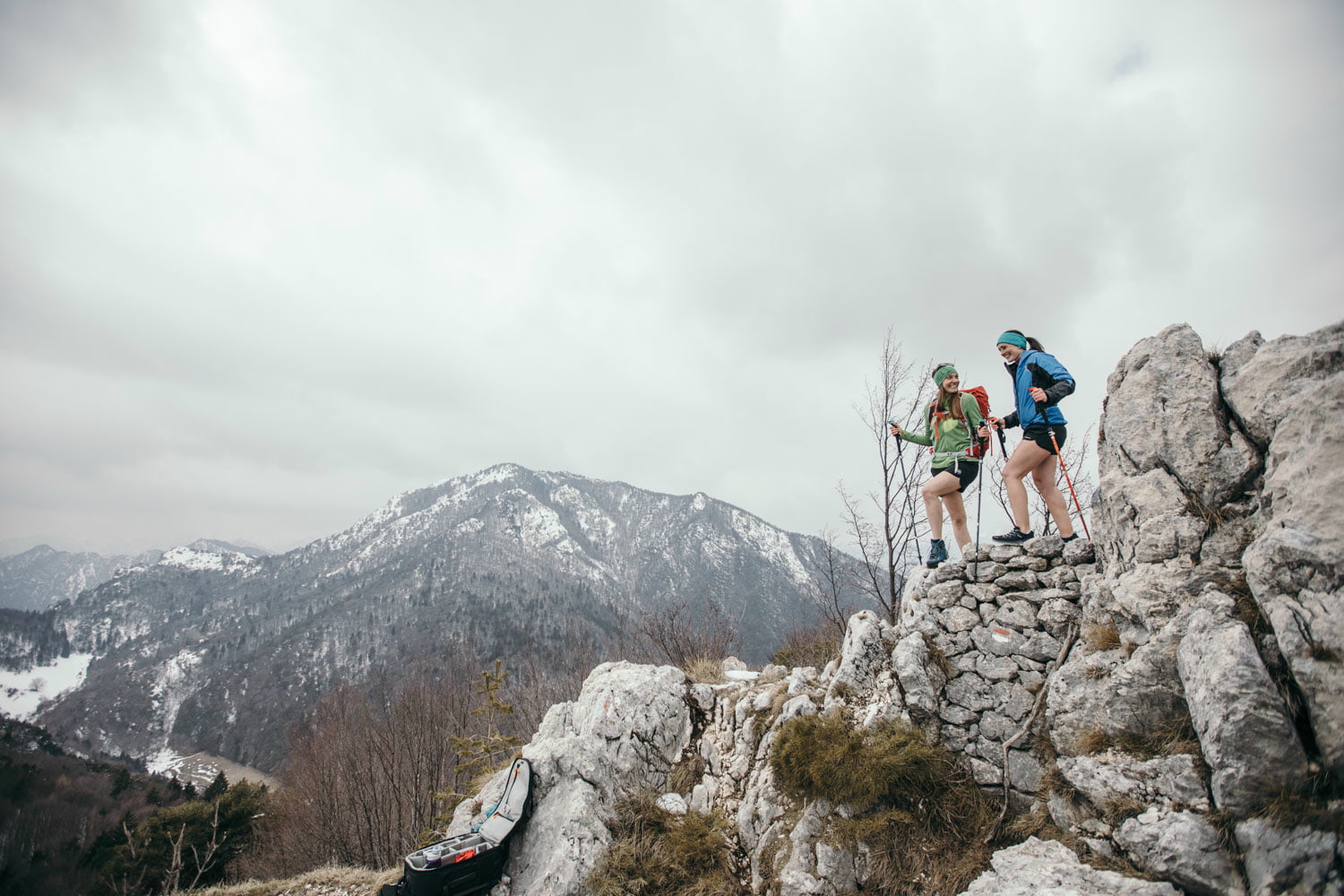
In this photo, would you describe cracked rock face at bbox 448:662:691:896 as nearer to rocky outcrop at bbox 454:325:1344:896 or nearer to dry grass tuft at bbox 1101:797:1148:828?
rocky outcrop at bbox 454:325:1344:896

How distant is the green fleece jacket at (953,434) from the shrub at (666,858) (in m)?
6.03

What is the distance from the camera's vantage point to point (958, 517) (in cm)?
706

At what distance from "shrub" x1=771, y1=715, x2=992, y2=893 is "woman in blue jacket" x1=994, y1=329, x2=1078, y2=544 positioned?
2.98 metres

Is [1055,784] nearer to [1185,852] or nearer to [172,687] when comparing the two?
[1185,852]

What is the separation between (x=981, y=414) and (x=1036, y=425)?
947 mm

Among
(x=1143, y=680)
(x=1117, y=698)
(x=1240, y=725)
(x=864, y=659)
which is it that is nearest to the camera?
(x=1240, y=725)

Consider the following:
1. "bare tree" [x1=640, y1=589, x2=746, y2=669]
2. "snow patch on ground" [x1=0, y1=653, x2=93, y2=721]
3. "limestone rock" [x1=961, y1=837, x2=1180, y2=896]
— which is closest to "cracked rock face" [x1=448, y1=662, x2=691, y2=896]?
"limestone rock" [x1=961, y1=837, x2=1180, y2=896]

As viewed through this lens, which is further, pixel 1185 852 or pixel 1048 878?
pixel 1048 878

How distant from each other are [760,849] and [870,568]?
689 cm

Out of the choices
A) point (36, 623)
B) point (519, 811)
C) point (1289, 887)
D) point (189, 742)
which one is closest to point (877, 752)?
point (1289, 887)

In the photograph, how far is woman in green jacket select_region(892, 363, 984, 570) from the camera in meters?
6.91

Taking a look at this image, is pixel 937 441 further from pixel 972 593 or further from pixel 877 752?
pixel 877 752

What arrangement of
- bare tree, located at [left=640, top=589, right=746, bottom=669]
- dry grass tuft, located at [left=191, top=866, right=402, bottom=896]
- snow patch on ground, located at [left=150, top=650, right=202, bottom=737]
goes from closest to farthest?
dry grass tuft, located at [left=191, top=866, right=402, bottom=896]
bare tree, located at [left=640, top=589, right=746, bottom=669]
snow patch on ground, located at [left=150, top=650, right=202, bottom=737]

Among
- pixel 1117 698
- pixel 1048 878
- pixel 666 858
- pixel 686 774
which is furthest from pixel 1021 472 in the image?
pixel 666 858
